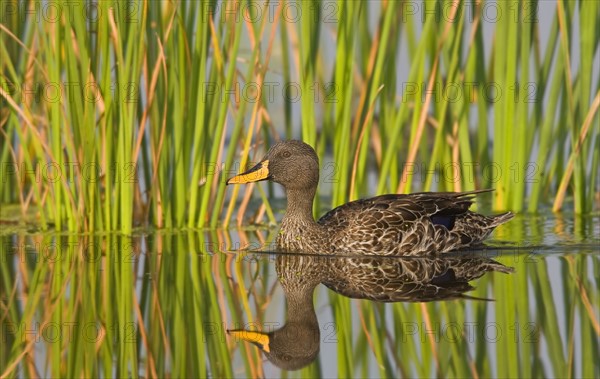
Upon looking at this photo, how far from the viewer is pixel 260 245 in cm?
1091

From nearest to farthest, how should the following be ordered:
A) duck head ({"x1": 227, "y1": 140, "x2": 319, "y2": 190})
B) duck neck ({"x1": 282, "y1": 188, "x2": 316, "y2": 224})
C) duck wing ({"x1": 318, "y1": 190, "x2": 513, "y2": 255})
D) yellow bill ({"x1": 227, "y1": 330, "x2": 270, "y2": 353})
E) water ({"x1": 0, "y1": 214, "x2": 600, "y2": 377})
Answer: water ({"x1": 0, "y1": 214, "x2": 600, "y2": 377})
yellow bill ({"x1": 227, "y1": 330, "x2": 270, "y2": 353})
duck wing ({"x1": 318, "y1": 190, "x2": 513, "y2": 255})
duck head ({"x1": 227, "y1": 140, "x2": 319, "y2": 190})
duck neck ({"x1": 282, "y1": 188, "x2": 316, "y2": 224})

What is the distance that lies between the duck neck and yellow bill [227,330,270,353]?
114 inches

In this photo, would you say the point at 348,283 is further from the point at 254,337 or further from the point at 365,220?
the point at 254,337

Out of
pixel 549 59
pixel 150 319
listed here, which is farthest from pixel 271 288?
pixel 549 59

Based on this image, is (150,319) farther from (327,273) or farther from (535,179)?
(535,179)

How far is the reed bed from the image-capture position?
1052 centimetres

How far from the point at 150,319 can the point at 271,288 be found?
1.22 metres

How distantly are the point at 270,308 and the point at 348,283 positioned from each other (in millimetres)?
893

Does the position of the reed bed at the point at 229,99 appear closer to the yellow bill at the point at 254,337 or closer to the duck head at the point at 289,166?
the duck head at the point at 289,166

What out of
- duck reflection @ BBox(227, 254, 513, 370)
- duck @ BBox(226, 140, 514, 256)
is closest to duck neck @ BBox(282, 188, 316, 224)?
duck @ BBox(226, 140, 514, 256)

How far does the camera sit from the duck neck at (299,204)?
34.8 ft

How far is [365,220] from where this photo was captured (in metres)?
10.3

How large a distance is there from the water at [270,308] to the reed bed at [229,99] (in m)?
0.50

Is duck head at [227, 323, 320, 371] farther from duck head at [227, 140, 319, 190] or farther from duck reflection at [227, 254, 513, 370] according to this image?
duck head at [227, 140, 319, 190]
